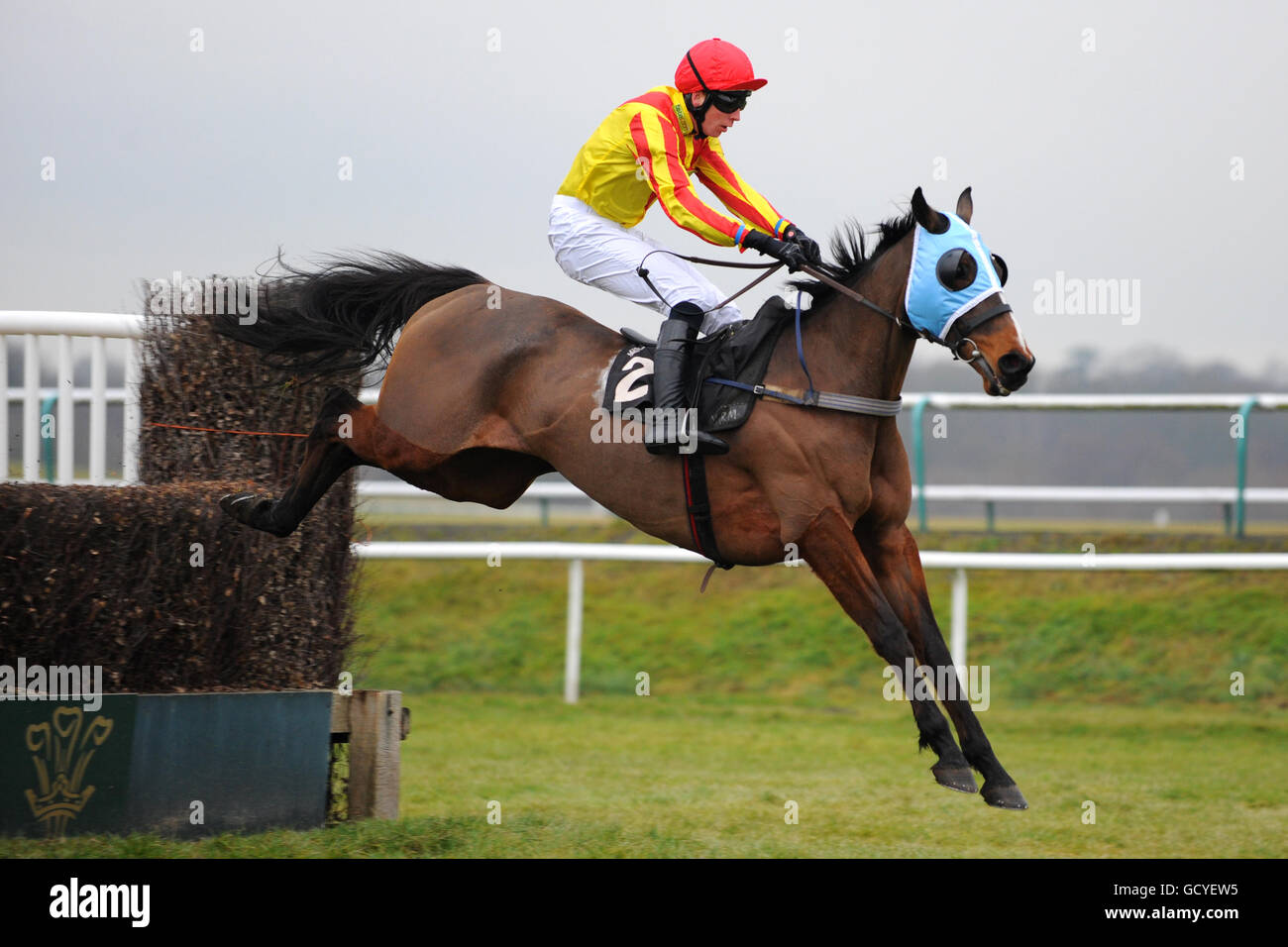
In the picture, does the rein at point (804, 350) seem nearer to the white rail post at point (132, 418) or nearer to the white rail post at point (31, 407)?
the white rail post at point (132, 418)

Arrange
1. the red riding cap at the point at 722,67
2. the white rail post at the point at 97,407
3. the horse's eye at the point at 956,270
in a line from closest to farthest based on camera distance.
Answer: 1. the horse's eye at the point at 956,270
2. the red riding cap at the point at 722,67
3. the white rail post at the point at 97,407

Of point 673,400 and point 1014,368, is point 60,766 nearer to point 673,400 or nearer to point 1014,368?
point 673,400

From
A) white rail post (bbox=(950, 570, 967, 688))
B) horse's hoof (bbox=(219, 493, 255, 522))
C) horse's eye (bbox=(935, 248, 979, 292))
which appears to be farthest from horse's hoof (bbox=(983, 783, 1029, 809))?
white rail post (bbox=(950, 570, 967, 688))

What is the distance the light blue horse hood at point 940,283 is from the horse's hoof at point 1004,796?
1.39m

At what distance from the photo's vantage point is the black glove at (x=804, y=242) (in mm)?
4199

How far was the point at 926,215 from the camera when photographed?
402 centimetres

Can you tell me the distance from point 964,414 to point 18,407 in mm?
7027

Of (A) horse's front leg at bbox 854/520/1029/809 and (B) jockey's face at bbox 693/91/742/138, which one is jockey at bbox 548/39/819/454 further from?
(A) horse's front leg at bbox 854/520/1029/809

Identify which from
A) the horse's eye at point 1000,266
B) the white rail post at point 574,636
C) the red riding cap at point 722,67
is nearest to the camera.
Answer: the horse's eye at point 1000,266

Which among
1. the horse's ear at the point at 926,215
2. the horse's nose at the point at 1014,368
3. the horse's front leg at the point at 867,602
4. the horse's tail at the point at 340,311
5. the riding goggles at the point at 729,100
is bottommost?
the horse's front leg at the point at 867,602

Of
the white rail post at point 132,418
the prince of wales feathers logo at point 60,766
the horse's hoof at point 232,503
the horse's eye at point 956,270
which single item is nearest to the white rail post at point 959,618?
the horse's eye at point 956,270

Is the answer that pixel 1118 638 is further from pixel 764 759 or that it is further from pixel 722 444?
pixel 722 444

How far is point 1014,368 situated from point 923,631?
2.97ft
